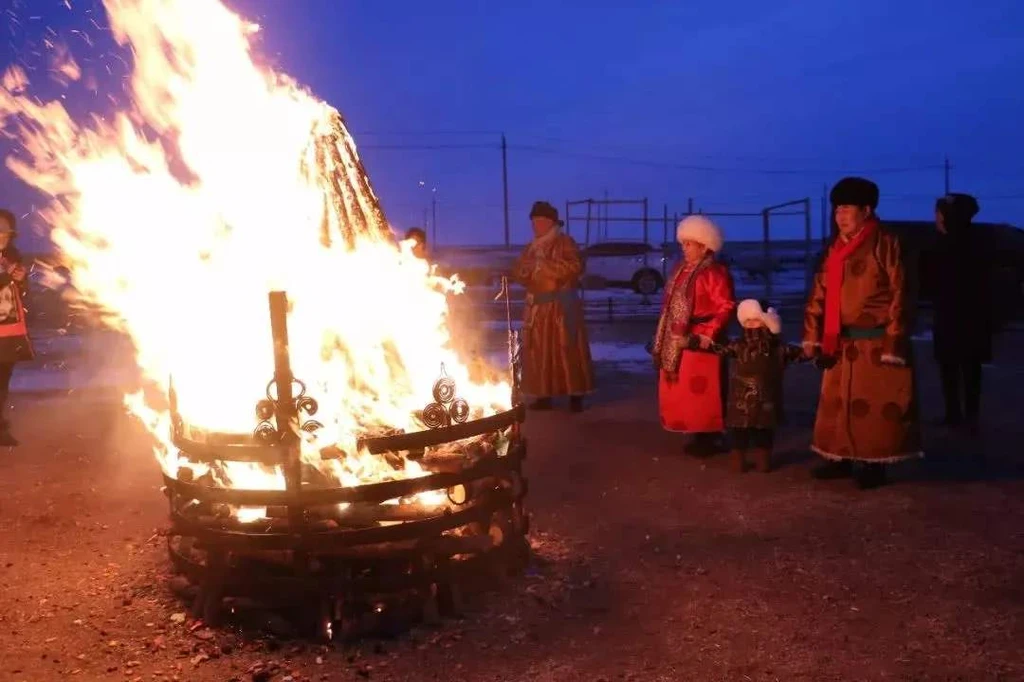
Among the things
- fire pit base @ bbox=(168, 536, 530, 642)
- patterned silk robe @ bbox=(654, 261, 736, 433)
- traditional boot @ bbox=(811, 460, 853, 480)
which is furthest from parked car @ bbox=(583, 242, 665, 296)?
fire pit base @ bbox=(168, 536, 530, 642)

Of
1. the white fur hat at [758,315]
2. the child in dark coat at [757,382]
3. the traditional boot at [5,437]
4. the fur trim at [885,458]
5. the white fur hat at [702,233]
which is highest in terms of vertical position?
the white fur hat at [702,233]

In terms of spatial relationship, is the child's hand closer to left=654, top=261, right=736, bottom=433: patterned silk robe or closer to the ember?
left=654, top=261, right=736, bottom=433: patterned silk robe

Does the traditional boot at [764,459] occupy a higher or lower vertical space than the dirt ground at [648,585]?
higher

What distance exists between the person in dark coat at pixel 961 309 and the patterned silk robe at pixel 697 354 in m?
2.36

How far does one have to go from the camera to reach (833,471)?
21.6 ft

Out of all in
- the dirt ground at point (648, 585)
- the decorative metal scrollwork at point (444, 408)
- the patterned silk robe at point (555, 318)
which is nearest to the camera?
the dirt ground at point (648, 585)

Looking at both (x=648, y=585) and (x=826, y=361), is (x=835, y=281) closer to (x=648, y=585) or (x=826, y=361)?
(x=826, y=361)

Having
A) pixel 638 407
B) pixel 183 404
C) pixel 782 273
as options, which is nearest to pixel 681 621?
pixel 183 404

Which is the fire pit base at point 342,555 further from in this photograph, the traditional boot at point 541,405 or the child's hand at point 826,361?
the traditional boot at point 541,405

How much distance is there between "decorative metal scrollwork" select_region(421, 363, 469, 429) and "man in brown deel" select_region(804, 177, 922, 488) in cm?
299

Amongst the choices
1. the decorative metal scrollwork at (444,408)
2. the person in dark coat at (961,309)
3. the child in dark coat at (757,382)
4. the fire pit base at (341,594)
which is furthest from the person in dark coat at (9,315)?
the person in dark coat at (961,309)

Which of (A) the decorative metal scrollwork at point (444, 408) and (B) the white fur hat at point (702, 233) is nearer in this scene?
(A) the decorative metal scrollwork at point (444, 408)

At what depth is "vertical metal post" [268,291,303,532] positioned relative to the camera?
3939 mm

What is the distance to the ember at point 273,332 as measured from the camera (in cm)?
411
